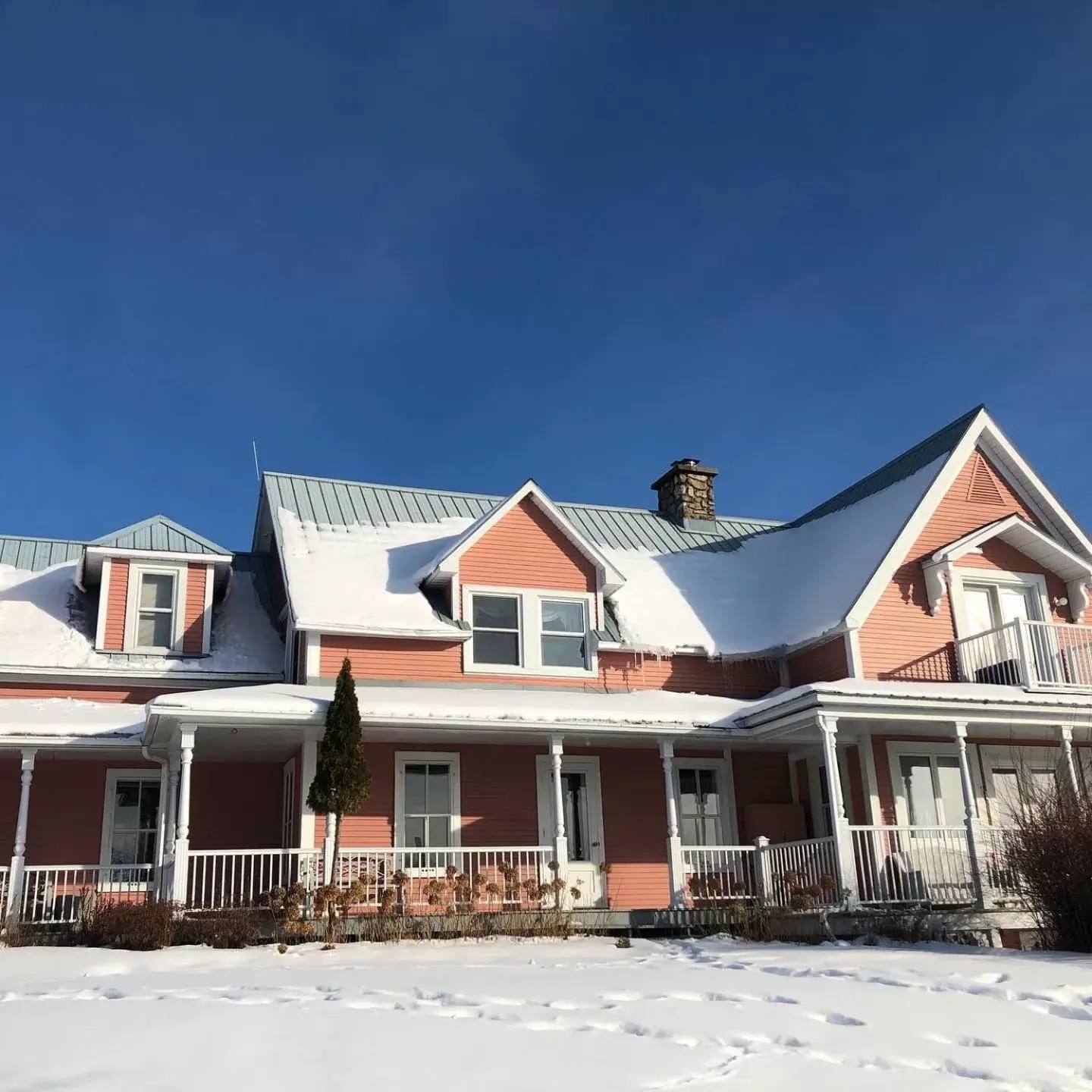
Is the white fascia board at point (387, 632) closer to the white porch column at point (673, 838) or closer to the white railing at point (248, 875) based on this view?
the white railing at point (248, 875)

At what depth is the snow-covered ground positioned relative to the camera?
5.92m

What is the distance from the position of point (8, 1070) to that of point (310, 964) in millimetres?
5363

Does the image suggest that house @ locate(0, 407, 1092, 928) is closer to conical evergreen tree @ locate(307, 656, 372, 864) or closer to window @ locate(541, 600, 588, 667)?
window @ locate(541, 600, 588, 667)

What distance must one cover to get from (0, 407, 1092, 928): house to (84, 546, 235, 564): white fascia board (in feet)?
0.20

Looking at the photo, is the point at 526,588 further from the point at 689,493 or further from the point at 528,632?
the point at 689,493

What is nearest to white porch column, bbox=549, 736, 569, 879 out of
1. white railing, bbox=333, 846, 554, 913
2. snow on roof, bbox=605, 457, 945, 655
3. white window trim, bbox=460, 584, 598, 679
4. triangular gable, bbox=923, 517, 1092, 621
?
white railing, bbox=333, 846, 554, 913

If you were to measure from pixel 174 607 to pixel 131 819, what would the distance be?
3.50 m

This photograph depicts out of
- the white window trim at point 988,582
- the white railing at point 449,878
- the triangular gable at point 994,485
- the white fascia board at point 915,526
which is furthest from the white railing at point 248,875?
the white window trim at point 988,582

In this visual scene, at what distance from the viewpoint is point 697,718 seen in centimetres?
1739

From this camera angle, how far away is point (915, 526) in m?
19.6

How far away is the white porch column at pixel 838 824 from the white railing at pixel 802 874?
14 cm

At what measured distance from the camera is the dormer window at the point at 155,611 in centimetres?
1917

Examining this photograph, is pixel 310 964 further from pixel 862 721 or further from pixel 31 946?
pixel 862 721

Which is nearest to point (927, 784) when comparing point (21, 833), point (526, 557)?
point (526, 557)
